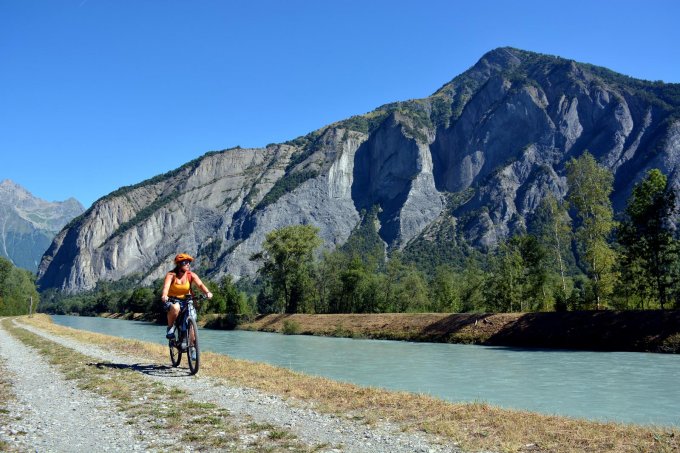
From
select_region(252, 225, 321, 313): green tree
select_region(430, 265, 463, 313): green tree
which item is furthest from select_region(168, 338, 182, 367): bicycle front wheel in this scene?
select_region(430, 265, 463, 313): green tree

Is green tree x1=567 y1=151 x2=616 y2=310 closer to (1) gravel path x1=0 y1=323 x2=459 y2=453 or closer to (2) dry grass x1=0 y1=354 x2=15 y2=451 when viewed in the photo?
(1) gravel path x1=0 y1=323 x2=459 y2=453

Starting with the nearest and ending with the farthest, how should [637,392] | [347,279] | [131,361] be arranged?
[131,361]
[637,392]
[347,279]

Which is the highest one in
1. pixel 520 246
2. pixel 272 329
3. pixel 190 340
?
pixel 520 246

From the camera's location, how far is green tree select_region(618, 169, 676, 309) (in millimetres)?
43656

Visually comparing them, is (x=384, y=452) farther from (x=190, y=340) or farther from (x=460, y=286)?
(x=460, y=286)

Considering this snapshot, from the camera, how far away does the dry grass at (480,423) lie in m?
A: 7.04

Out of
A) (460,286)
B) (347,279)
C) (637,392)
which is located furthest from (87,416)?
(460,286)

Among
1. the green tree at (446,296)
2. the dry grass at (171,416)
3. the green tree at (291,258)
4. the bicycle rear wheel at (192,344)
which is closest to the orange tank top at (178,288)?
the bicycle rear wheel at (192,344)

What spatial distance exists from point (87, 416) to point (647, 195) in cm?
4773

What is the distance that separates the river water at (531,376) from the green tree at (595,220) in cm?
1162

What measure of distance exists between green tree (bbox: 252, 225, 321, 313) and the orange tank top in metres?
68.0

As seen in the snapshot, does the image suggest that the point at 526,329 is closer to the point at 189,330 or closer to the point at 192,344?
the point at 192,344

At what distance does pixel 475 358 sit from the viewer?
34156mm

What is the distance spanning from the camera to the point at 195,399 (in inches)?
397
